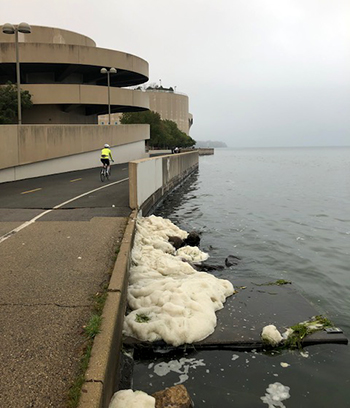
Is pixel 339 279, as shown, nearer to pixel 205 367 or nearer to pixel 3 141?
pixel 205 367

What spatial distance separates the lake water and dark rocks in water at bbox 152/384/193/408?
0.53m

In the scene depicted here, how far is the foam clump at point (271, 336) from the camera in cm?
604

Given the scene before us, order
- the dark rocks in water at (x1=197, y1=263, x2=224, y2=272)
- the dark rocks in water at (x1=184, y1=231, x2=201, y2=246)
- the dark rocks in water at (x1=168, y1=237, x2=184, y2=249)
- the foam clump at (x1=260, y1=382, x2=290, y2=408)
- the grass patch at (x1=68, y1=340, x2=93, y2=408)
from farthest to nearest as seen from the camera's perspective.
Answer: the dark rocks in water at (x1=184, y1=231, x2=201, y2=246) → the dark rocks in water at (x1=168, y1=237, x2=184, y2=249) → the dark rocks in water at (x1=197, y1=263, x2=224, y2=272) → the foam clump at (x1=260, y1=382, x2=290, y2=408) → the grass patch at (x1=68, y1=340, x2=93, y2=408)

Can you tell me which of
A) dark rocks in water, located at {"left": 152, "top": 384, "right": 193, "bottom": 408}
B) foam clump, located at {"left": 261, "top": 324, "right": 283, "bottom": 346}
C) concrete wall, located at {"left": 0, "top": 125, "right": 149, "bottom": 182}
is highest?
concrete wall, located at {"left": 0, "top": 125, "right": 149, "bottom": 182}

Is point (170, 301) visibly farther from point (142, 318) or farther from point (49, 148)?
point (49, 148)

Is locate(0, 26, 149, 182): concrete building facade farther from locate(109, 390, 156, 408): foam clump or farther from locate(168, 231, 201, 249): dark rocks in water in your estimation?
locate(109, 390, 156, 408): foam clump

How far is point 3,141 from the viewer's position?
20.7 metres

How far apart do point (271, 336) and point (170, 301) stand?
1.69 metres

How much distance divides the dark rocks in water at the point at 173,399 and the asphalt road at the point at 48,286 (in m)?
1.03

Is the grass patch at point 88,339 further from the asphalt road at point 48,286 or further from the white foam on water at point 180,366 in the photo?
the white foam on water at point 180,366

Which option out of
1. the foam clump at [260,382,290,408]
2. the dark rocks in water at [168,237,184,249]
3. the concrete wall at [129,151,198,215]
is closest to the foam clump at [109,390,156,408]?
the foam clump at [260,382,290,408]

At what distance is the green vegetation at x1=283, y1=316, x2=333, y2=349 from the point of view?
20.1 feet

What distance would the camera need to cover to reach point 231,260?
1196 centimetres

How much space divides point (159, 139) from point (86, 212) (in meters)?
76.4
